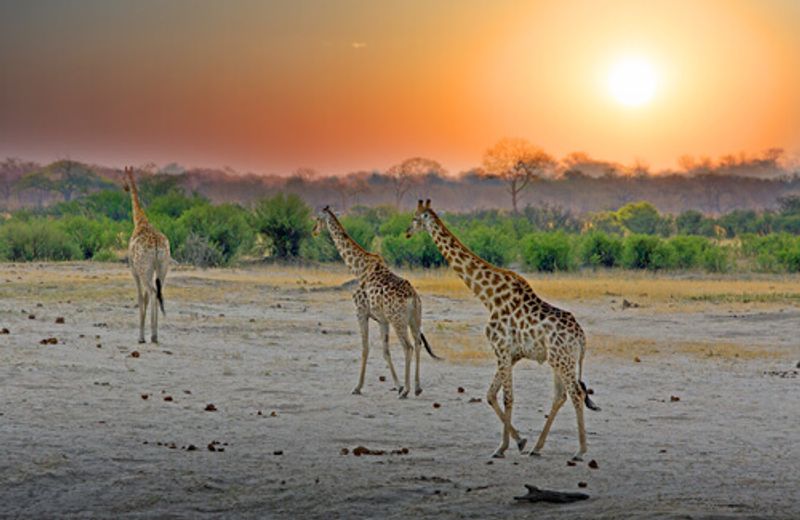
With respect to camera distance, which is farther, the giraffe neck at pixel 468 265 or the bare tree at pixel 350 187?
the bare tree at pixel 350 187

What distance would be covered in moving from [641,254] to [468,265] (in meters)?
27.2

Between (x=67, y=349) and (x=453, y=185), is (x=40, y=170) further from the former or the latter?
(x=67, y=349)

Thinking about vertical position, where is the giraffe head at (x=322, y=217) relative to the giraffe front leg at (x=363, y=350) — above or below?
above

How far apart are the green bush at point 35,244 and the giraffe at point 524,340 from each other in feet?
91.6

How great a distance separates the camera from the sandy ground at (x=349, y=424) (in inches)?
309

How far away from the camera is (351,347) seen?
661 inches

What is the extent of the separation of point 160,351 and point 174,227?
22583 mm

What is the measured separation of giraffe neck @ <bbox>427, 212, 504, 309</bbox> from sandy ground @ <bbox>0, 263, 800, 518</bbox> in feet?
4.10

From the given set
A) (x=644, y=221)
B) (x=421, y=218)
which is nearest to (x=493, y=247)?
(x=421, y=218)

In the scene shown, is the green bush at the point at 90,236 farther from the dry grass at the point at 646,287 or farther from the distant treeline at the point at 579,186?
the distant treeline at the point at 579,186

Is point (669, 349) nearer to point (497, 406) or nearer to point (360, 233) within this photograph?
point (497, 406)

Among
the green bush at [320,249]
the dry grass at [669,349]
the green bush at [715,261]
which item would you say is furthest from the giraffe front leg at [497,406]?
the green bush at [715,261]

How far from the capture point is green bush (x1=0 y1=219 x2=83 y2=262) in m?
35.8

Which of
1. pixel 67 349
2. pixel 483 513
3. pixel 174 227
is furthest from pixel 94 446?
pixel 174 227
